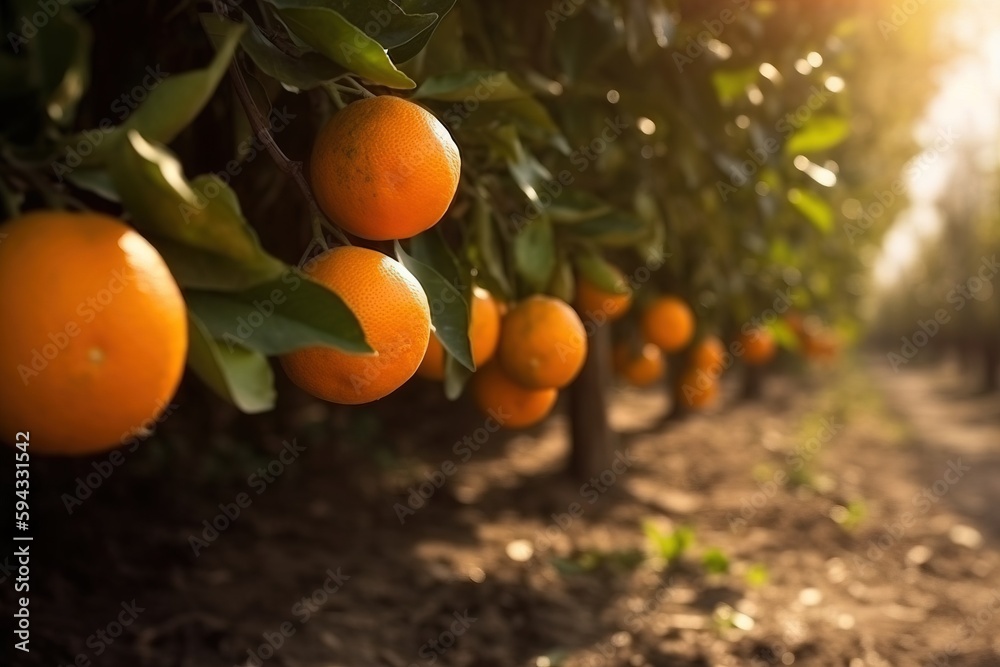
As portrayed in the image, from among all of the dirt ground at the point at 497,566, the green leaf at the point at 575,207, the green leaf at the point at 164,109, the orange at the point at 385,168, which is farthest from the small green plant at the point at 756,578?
the green leaf at the point at 164,109

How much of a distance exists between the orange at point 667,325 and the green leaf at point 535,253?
43.2 inches

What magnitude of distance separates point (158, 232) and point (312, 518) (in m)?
2.56

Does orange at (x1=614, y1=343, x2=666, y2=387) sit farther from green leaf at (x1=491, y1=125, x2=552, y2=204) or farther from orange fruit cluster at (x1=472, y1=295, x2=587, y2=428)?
green leaf at (x1=491, y1=125, x2=552, y2=204)

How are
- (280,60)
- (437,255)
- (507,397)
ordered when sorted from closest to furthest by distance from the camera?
(280,60), (437,255), (507,397)

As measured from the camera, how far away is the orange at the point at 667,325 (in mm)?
2539

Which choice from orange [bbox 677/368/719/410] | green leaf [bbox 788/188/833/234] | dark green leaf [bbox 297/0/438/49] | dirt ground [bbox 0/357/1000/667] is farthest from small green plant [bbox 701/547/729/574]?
dark green leaf [bbox 297/0/438/49]

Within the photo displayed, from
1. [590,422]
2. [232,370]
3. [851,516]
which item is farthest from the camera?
[590,422]

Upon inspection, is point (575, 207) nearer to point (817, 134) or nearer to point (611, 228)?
point (611, 228)

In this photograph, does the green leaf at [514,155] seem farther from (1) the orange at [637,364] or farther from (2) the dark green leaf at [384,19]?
(1) the orange at [637,364]

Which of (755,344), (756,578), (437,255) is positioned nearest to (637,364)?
(756,578)

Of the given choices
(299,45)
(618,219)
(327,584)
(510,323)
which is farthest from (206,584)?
(299,45)

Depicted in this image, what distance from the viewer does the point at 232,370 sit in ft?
2.30

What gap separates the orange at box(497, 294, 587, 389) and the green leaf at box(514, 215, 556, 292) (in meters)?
0.07

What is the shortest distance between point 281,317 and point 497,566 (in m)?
2.09
